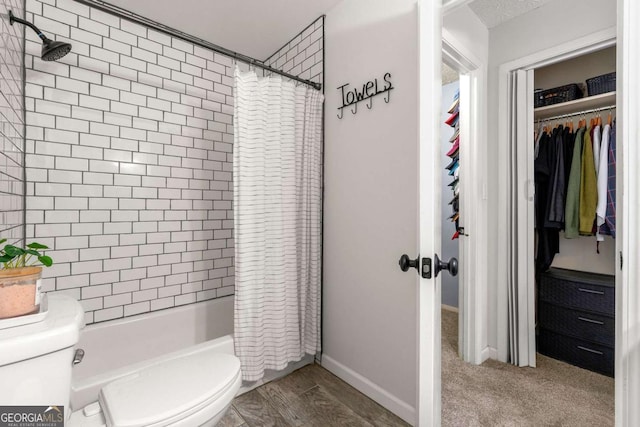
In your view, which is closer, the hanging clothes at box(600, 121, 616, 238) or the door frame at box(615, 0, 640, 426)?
the door frame at box(615, 0, 640, 426)

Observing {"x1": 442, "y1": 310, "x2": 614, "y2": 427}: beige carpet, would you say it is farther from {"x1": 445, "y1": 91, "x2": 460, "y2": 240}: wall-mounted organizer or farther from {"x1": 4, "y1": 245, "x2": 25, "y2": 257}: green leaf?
{"x1": 4, "y1": 245, "x2": 25, "y2": 257}: green leaf

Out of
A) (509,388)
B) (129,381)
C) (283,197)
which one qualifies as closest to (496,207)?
(509,388)

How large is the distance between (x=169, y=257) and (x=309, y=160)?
4.20 feet

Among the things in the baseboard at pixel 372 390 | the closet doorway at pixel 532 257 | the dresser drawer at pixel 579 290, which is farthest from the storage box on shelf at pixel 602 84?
the baseboard at pixel 372 390

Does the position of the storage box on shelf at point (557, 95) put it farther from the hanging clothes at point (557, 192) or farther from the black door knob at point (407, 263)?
the black door knob at point (407, 263)

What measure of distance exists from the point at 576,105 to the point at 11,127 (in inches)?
134

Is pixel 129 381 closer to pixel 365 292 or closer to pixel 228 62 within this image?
pixel 365 292

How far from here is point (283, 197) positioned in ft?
6.01

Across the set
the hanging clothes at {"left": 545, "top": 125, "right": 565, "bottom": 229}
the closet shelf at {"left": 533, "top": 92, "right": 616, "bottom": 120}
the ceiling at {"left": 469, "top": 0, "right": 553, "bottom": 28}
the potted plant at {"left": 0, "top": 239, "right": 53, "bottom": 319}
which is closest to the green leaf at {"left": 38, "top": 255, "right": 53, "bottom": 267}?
the potted plant at {"left": 0, "top": 239, "right": 53, "bottom": 319}

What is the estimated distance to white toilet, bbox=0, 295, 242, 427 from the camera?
0.79 m

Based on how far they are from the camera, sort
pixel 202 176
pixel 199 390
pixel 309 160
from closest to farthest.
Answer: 1. pixel 199 390
2. pixel 309 160
3. pixel 202 176

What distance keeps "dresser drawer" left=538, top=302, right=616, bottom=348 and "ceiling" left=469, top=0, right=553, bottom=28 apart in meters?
2.09

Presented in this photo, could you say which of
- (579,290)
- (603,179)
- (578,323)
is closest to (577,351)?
(578,323)

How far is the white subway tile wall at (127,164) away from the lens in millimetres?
Result: 1718
